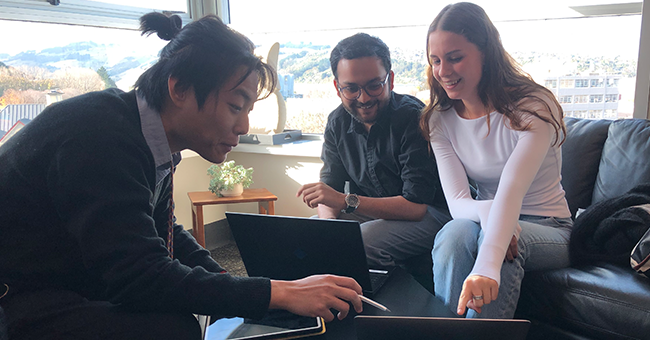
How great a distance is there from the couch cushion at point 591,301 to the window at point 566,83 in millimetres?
1268

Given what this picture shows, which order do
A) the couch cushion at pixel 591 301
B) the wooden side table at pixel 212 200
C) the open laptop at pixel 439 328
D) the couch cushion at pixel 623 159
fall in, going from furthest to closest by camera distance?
the wooden side table at pixel 212 200 → the couch cushion at pixel 623 159 → the couch cushion at pixel 591 301 → the open laptop at pixel 439 328

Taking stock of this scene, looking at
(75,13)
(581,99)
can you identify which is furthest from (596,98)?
(75,13)

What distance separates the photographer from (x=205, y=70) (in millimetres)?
1002

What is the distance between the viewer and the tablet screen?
0.98 m

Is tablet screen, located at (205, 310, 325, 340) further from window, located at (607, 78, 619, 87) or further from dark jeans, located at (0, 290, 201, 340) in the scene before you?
window, located at (607, 78, 619, 87)

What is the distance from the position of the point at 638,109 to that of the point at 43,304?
8.05ft

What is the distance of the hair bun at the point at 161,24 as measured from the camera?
109 cm

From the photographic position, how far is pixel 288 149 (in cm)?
296

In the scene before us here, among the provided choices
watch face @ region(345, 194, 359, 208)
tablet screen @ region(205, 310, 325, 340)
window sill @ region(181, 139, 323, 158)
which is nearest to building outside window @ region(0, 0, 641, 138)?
window sill @ region(181, 139, 323, 158)

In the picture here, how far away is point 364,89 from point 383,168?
33 cm

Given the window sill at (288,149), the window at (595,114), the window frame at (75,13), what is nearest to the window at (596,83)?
the window at (595,114)

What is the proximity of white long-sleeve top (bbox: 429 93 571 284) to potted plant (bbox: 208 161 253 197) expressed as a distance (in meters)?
1.40

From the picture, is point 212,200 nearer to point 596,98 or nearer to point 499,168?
point 499,168

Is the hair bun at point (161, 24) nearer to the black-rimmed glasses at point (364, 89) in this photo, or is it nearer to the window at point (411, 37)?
the black-rimmed glasses at point (364, 89)
